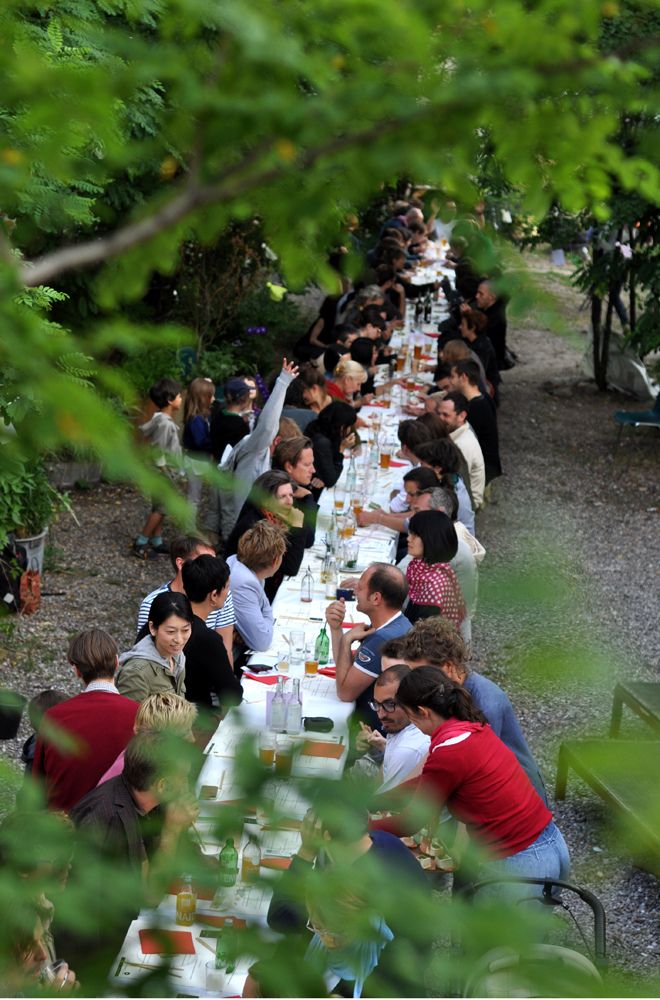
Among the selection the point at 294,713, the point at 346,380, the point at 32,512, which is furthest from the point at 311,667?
the point at 346,380

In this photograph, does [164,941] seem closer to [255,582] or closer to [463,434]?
[255,582]

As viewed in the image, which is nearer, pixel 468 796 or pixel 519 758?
pixel 468 796

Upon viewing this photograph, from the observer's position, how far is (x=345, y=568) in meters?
7.38

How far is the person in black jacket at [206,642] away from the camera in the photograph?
5.59m

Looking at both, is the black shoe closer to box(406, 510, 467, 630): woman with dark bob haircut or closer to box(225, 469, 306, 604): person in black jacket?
box(225, 469, 306, 604): person in black jacket

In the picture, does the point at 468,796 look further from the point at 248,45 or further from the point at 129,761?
the point at 248,45

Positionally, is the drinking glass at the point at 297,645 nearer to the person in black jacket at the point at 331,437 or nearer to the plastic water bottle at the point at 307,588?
the plastic water bottle at the point at 307,588

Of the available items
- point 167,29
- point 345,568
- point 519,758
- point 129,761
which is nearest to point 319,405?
point 345,568

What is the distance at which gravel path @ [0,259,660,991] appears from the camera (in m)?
1.68

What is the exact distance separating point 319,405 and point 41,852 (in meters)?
7.73

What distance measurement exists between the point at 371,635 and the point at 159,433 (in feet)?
11.7

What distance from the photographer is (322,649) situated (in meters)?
6.26

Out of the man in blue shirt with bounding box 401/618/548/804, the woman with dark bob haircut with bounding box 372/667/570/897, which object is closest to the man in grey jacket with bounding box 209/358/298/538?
the man in blue shirt with bounding box 401/618/548/804

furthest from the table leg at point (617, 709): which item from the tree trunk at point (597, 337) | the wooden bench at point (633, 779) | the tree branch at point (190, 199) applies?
the tree trunk at point (597, 337)
